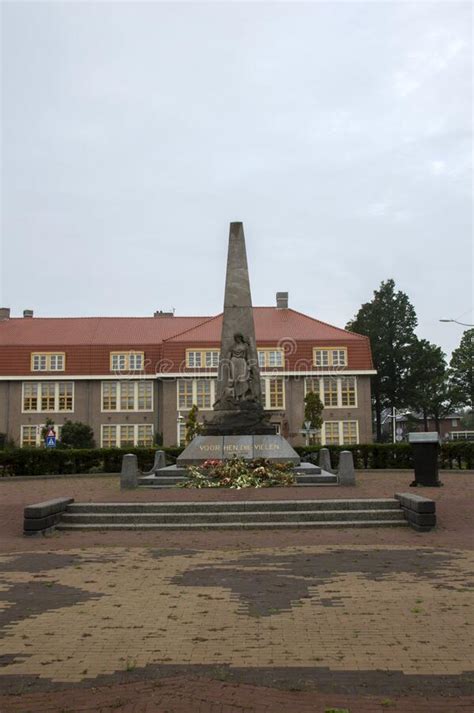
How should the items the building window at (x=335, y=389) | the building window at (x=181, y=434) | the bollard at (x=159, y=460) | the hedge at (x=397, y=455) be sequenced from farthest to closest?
the building window at (x=335, y=389) < the building window at (x=181, y=434) < the hedge at (x=397, y=455) < the bollard at (x=159, y=460)

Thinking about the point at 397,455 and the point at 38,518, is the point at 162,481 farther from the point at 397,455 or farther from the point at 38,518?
the point at 397,455

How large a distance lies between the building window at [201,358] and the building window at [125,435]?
6.05 metres

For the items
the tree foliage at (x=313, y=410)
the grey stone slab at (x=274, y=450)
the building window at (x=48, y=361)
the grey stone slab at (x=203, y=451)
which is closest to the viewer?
the grey stone slab at (x=274, y=450)

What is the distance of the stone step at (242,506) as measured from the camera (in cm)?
1399

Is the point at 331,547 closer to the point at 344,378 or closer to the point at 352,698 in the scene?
the point at 352,698

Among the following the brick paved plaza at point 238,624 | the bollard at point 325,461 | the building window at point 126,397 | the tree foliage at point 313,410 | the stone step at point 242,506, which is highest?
the building window at point 126,397

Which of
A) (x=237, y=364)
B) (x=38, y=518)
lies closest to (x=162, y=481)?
(x=237, y=364)

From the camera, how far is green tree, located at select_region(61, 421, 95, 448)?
48438mm

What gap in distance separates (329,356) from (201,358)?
9890 mm

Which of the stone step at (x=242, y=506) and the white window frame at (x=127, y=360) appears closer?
the stone step at (x=242, y=506)

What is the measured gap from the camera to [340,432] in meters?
53.0

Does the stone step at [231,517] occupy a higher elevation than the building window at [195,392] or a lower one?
lower

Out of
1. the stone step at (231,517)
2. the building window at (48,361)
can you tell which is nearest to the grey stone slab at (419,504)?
the stone step at (231,517)

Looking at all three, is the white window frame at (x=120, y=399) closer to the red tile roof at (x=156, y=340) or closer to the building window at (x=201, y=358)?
the red tile roof at (x=156, y=340)
